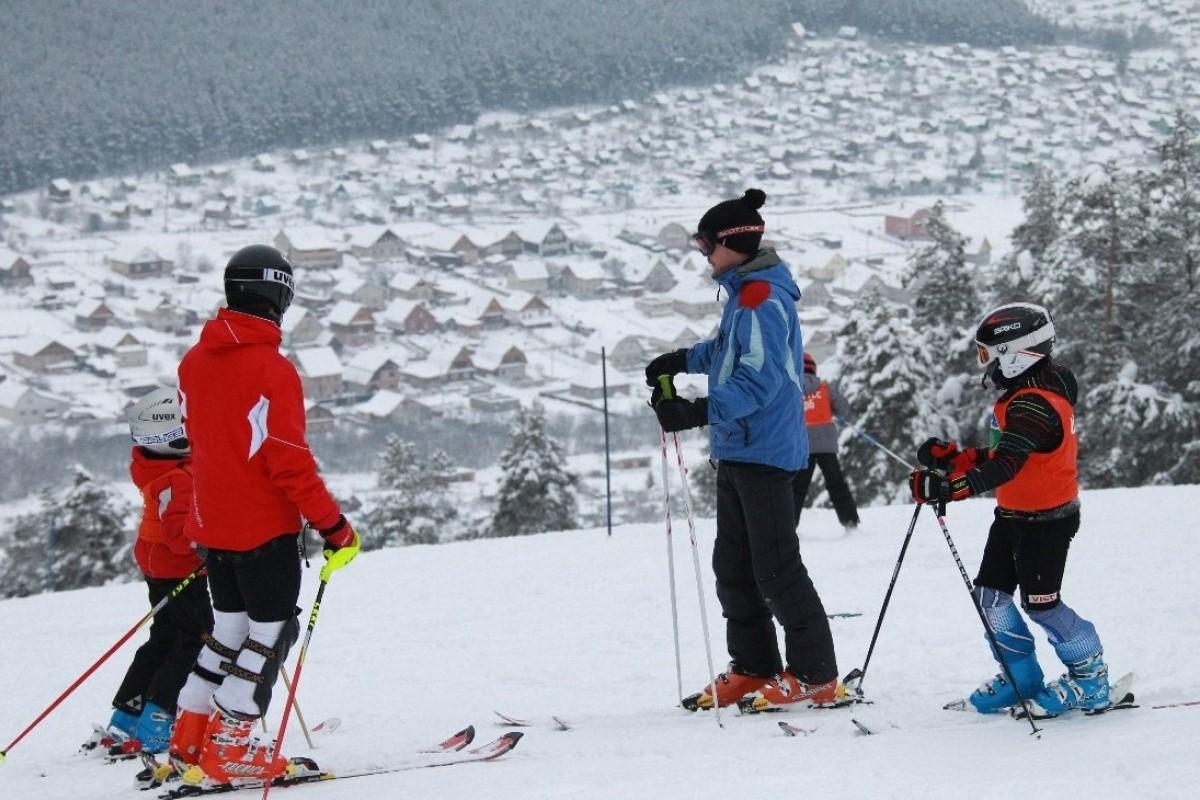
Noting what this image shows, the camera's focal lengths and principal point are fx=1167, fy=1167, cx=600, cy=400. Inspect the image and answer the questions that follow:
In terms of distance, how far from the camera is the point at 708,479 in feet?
72.2

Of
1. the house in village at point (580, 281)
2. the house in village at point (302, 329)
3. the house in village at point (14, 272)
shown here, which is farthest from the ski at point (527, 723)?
the house in village at point (14, 272)

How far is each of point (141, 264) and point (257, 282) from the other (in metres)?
74.8

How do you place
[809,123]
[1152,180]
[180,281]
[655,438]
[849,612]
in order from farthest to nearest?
[809,123] < [180,281] < [655,438] < [1152,180] < [849,612]

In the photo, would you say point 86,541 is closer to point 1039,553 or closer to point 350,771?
point 350,771

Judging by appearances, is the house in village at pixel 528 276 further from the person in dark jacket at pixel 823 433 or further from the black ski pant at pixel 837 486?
the person in dark jacket at pixel 823 433

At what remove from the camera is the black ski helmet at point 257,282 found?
3.10 m

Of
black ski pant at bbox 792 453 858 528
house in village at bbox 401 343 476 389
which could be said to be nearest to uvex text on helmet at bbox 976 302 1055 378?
black ski pant at bbox 792 453 858 528

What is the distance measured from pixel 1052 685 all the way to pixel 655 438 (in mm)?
42014

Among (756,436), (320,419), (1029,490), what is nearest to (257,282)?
(756,436)

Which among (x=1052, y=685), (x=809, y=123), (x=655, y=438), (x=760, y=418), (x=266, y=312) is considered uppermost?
(x=809, y=123)

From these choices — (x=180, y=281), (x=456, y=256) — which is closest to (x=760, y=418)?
(x=180, y=281)

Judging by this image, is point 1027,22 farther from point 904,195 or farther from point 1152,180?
point 1152,180

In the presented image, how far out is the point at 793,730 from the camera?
136 inches

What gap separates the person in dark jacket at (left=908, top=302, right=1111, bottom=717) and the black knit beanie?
2.41ft
